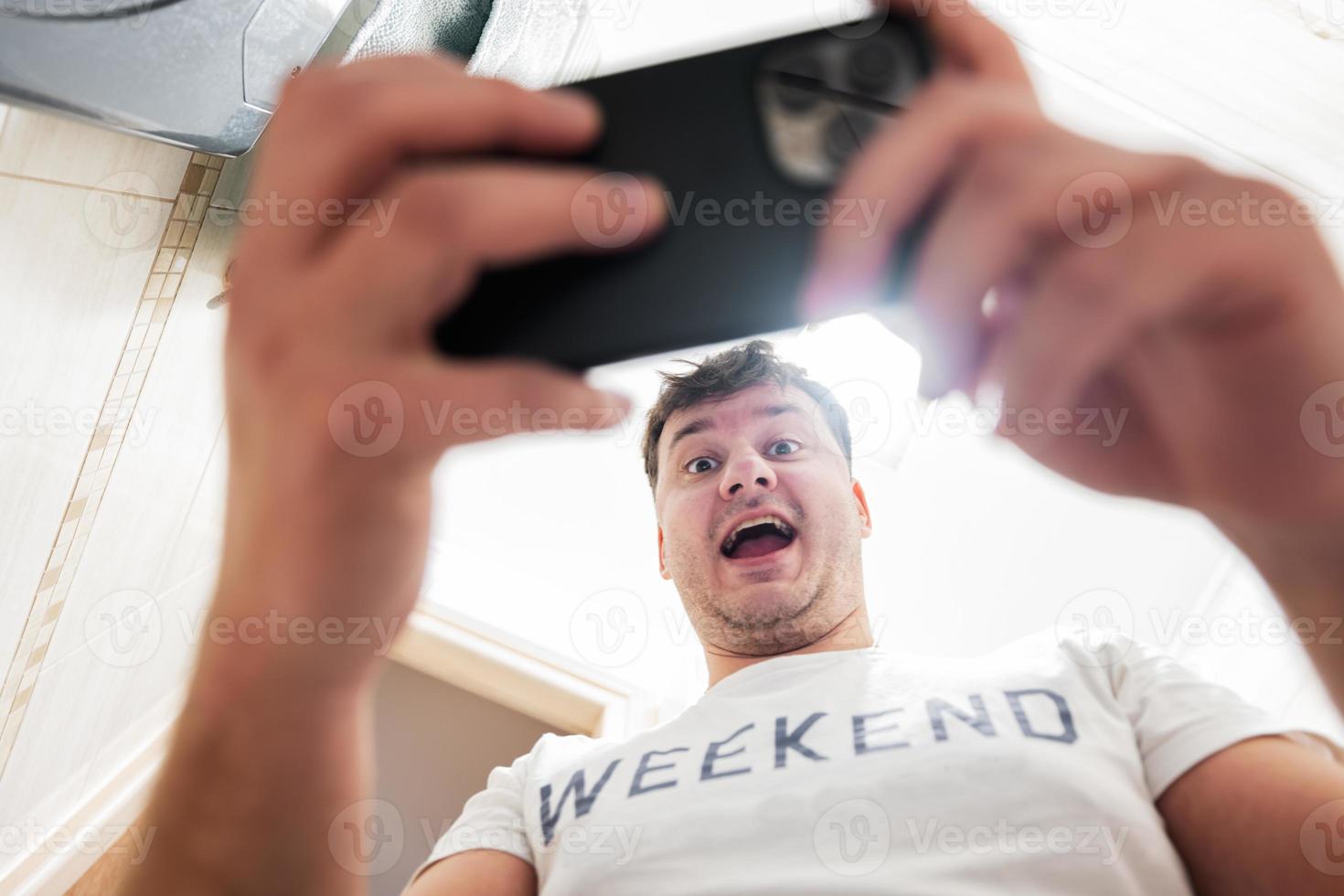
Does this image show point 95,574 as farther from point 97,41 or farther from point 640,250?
point 640,250

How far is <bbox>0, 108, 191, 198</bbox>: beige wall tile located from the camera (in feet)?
1.82

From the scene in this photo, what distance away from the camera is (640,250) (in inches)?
13.3

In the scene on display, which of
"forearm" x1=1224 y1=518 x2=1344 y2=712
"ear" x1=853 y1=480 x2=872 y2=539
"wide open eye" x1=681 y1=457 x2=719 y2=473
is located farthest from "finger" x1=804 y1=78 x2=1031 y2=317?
"ear" x1=853 y1=480 x2=872 y2=539

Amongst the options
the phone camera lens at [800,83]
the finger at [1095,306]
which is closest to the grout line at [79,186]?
the phone camera lens at [800,83]

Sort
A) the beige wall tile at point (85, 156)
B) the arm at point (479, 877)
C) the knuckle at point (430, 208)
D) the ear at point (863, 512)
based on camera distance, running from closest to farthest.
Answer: the knuckle at point (430, 208), the beige wall tile at point (85, 156), the arm at point (479, 877), the ear at point (863, 512)

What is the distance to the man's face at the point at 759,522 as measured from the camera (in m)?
1.13

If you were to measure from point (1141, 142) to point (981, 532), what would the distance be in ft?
2.77

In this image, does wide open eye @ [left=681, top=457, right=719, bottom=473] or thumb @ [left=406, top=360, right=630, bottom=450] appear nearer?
thumb @ [left=406, top=360, right=630, bottom=450]

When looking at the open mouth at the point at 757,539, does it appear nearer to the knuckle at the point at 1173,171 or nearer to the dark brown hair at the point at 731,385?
the dark brown hair at the point at 731,385

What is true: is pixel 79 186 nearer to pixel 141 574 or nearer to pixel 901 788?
pixel 141 574

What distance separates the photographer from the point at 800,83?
1.13 ft

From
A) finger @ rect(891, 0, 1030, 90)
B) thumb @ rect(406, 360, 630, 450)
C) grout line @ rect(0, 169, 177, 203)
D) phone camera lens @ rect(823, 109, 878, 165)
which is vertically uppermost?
finger @ rect(891, 0, 1030, 90)

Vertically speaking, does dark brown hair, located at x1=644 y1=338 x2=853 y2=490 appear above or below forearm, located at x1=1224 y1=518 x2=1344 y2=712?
below

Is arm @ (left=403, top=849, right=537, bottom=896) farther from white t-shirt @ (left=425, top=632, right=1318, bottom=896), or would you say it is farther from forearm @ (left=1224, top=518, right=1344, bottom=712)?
forearm @ (left=1224, top=518, right=1344, bottom=712)
